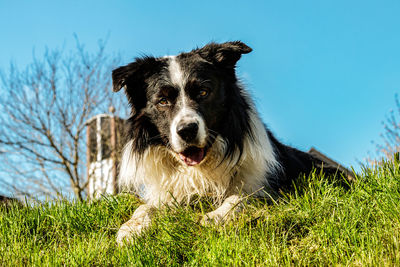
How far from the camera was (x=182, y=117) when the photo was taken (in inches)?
133

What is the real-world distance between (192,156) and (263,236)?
1173 millimetres

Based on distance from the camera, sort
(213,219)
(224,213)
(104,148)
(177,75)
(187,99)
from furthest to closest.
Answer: (104,148) < (177,75) < (187,99) < (224,213) < (213,219)

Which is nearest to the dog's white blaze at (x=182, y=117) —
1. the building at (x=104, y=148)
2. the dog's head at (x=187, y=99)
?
the dog's head at (x=187, y=99)

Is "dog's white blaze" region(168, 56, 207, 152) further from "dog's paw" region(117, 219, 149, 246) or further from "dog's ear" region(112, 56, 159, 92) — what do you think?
"dog's paw" region(117, 219, 149, 246)

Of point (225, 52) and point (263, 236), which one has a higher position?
point (225, 52)

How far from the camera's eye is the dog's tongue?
3654 mm

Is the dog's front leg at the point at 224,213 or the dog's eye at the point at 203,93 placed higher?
the dog's eye at the point at 203,93

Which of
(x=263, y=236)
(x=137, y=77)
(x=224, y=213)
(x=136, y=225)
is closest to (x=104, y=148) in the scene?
(x=137, y=77)

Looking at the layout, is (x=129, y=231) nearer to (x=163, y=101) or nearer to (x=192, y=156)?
(x=192, y=156)

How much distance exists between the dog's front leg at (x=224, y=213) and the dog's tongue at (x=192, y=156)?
532 mm

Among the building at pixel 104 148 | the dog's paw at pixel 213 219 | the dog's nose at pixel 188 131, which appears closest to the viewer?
the dog's paw at pixel 213 219

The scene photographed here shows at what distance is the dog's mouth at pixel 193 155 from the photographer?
365cm

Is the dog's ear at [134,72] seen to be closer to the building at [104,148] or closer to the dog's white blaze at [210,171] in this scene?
the dog's white blaze at [210,171]

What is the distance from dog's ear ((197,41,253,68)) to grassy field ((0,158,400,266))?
137 cm
